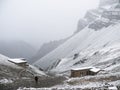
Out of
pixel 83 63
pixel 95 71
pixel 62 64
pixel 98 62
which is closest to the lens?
pixel 95 71

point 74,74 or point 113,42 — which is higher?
point 113,42

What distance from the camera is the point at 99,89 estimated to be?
3341 centimetres

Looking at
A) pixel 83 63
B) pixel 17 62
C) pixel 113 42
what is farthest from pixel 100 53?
pixel 17 62

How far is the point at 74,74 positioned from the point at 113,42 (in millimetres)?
107748

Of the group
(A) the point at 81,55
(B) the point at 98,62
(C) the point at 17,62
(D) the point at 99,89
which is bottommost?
(D) the point at 99,89

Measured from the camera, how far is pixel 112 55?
151875 mm

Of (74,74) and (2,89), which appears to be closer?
(2,89)

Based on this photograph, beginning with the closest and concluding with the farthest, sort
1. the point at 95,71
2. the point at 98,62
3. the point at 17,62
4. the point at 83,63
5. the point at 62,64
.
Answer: the point at 95,71, the point at 17,62, the point at 98,62, the point at 83,63, the point at 62,64

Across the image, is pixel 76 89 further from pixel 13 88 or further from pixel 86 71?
pixel 86 71

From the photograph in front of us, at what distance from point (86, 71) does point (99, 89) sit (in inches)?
2333

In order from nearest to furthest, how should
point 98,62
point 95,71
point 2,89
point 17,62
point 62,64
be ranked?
point 2,89 < point 95,71 < point 17,62 < point 98,62 < point 62,64

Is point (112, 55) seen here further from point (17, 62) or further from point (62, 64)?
point (17, 62)

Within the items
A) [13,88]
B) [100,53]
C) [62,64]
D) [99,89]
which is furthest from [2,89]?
[62,64]

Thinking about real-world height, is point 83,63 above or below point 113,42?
below
